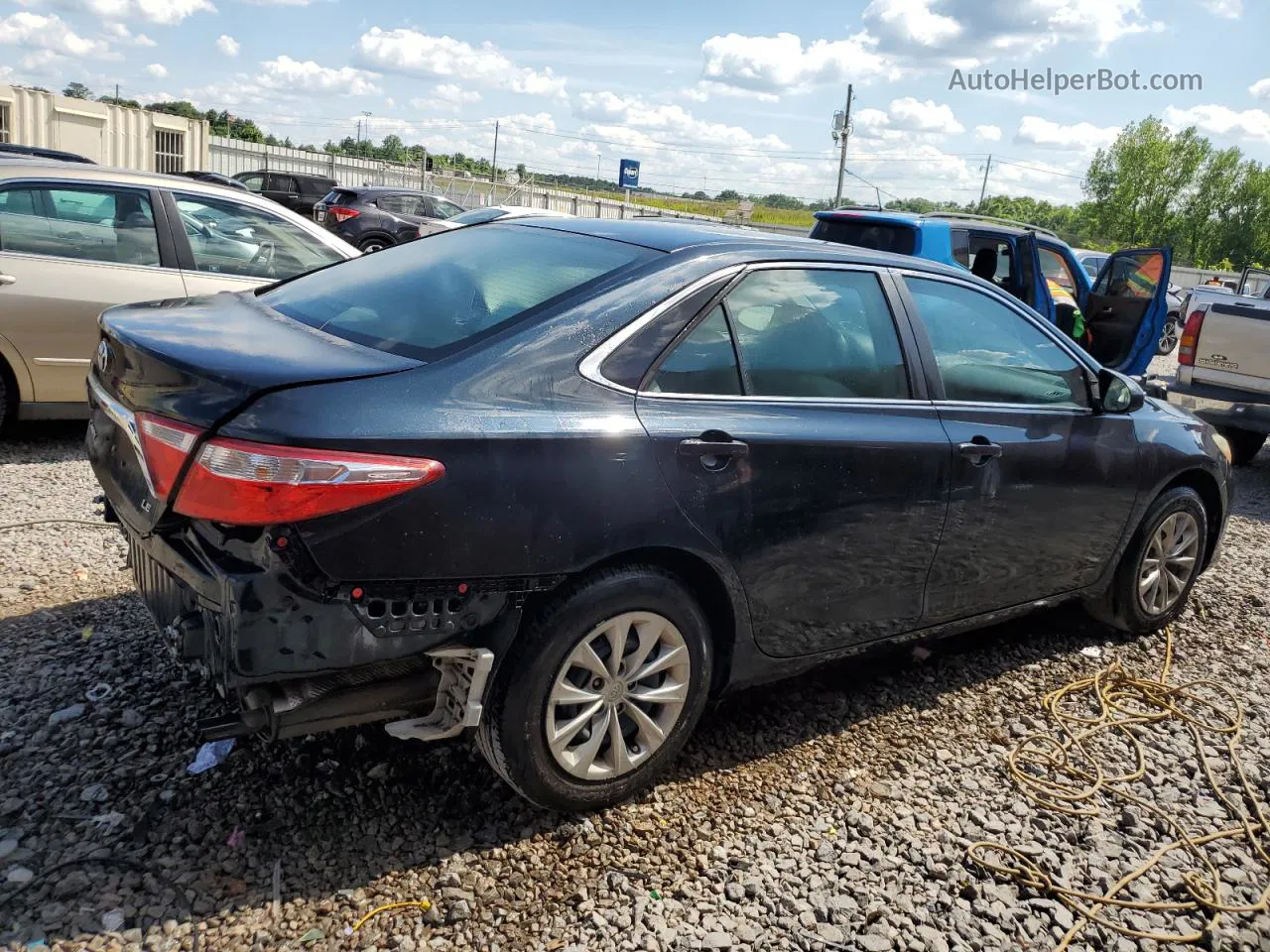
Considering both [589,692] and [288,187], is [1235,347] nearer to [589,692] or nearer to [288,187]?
[589,692]

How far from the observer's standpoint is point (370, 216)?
20.0 m

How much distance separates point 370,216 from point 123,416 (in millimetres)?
18175

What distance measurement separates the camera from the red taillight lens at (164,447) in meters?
2.49

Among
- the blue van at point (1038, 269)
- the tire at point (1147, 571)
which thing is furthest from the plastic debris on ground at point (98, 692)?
the blue van at point (1038, 269)

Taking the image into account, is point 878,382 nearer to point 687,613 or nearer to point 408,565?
point 687,613

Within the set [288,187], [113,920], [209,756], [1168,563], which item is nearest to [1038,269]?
[1168,563]

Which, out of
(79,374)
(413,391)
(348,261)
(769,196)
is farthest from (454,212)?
(769,196)

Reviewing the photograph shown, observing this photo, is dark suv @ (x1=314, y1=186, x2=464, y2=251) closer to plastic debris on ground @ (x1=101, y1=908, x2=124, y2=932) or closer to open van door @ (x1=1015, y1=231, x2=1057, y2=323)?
open van door @ (x1=1015, y1=231, x2=1057, y2=323)

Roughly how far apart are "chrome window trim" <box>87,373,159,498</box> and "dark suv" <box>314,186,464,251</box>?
16.9m

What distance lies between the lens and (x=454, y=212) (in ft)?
80.1

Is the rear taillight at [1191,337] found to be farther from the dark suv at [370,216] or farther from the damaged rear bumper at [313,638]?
the dark suv at [370,216]

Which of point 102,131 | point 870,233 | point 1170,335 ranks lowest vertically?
point 1170,335

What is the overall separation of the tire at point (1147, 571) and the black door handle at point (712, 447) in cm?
255

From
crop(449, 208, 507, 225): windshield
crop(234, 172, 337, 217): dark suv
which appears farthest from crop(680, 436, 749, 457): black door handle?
crop(234, 172, 337, 217): dark suv
